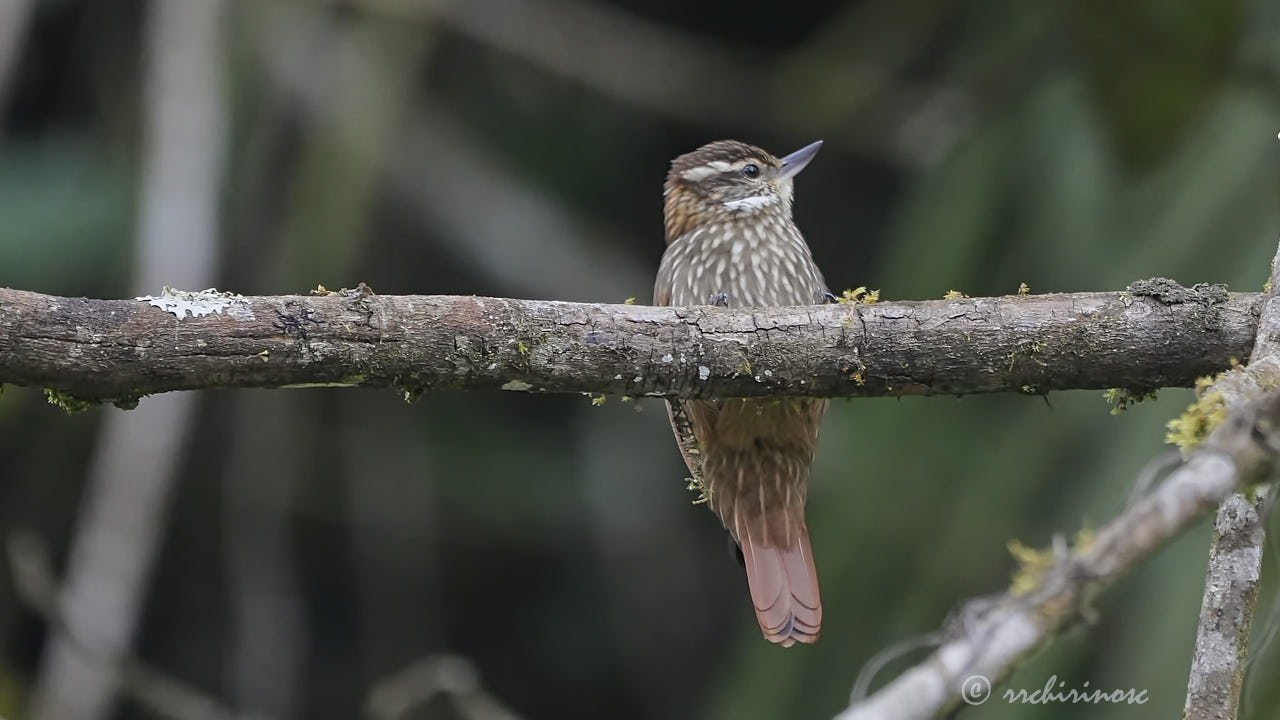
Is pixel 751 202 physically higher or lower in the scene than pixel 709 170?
lower

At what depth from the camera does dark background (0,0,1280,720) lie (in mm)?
3754

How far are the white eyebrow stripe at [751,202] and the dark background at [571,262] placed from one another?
62 centimetres

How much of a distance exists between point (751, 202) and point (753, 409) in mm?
890

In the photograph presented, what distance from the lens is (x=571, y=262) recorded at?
16.5 ft

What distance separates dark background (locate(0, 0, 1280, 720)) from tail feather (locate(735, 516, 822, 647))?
0.62 metres

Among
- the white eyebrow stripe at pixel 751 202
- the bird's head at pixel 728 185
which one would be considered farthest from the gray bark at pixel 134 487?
the white eyebrow stripe at pixel 751 202

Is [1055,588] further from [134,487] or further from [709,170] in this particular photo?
[134,487]

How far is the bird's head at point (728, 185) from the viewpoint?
3609 mm

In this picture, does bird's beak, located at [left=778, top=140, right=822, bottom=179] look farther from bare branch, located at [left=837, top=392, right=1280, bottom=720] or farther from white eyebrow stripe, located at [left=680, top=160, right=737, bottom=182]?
bare branch, located at [left=837, top=392, right=1280, bottom=720]

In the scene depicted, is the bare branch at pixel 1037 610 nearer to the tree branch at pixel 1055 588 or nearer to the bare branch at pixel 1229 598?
the tree branch at pixel 1055 588

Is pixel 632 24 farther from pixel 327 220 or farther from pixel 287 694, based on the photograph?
pixel 287 694

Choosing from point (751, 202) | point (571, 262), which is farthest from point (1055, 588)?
point (571, 262)

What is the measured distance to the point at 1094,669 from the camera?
3359 millimetres

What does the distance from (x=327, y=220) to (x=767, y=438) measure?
1944mm
